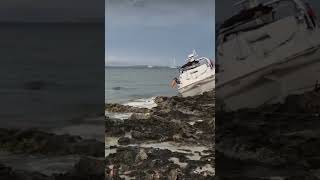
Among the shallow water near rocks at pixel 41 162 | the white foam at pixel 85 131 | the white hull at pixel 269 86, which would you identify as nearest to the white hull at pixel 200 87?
the white hull at pixel 269 86

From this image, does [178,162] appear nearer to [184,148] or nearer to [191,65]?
[184,148]

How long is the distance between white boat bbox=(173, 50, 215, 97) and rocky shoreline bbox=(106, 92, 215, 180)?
8.02 feet

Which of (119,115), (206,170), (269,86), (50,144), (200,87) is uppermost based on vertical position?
(200,87)

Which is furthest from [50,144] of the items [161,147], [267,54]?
[267,54]

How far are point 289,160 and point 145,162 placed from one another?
1457mm

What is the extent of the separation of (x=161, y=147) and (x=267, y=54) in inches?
114

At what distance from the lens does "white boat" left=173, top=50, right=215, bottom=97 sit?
32.9 ft

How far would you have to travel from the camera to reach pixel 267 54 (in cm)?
692

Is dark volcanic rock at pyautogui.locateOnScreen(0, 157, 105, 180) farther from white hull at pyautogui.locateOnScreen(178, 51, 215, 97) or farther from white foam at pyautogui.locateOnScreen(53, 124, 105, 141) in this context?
white hull at pyautogui.locateOnScreen(178, 51, 215, 97)

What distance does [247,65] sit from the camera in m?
6.99

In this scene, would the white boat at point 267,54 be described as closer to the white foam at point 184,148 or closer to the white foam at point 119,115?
the white foam at point 119,115

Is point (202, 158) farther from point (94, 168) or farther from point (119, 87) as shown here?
point (119, 87)

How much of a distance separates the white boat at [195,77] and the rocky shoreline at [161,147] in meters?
2.44

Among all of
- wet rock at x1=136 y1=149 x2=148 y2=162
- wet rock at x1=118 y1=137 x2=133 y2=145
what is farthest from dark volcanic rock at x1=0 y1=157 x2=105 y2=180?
wet rock at x1=118 y1=137 x2=133 y2=145
